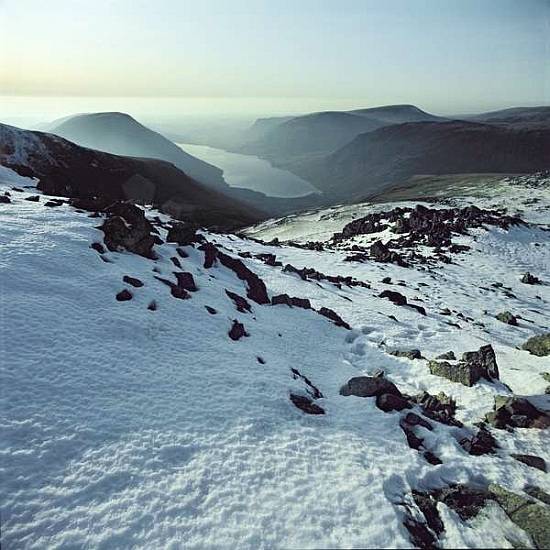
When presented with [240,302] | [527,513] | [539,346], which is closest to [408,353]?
[539,346]

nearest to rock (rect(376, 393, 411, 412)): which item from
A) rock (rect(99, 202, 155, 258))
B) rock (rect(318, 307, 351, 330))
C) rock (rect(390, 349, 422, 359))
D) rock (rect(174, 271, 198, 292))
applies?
rock (rect(390, 349, 422, 359))

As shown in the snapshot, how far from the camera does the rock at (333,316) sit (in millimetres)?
19656

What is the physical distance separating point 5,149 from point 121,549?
95288mm

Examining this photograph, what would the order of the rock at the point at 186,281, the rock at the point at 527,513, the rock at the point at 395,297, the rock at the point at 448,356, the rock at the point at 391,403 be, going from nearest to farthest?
the rock at the point at 527,513 → the rock at the point at 391,403 → the rock at the point at 448,356 → the rock at the point at 186,281 → the rock at the point at 395,297

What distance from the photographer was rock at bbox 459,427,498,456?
1008cm

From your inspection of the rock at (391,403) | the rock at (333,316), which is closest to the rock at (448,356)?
the rock at (333,316)

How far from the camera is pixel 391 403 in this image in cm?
1182

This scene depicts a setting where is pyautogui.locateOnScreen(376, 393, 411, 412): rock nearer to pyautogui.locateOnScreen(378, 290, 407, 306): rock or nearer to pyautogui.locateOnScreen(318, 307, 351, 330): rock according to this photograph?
pyautogui.locateOnScreen(318, 307, 351, 330): rock

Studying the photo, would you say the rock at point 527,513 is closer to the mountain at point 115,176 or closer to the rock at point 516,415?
the rock at point 516,415

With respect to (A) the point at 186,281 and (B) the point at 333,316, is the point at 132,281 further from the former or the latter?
(B) the point at 333,316

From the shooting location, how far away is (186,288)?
1752 cm

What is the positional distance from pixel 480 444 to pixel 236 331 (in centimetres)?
861

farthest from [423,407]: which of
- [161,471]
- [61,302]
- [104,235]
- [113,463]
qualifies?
[104,235]

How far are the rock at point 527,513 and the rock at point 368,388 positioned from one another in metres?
4.26
